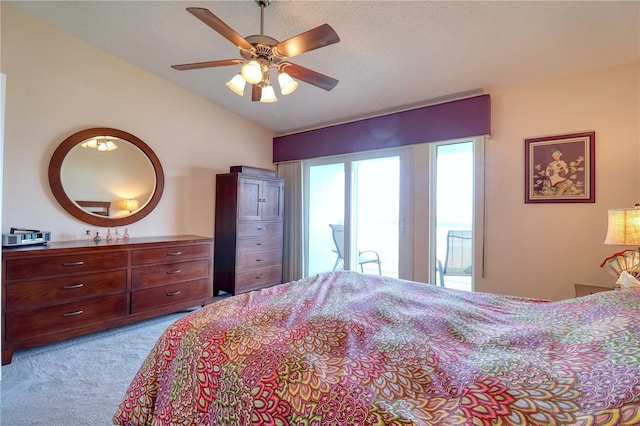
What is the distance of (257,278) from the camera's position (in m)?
4.04

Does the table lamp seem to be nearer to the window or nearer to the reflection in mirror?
the window

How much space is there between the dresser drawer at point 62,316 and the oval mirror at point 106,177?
906 mm

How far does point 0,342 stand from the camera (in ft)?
6.90

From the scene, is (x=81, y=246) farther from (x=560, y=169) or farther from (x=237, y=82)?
(x=560, y=169)

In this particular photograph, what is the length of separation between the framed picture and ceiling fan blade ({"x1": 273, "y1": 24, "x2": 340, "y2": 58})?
2.16 meters

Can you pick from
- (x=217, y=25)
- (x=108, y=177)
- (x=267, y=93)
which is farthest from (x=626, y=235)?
(x=108, y=177)

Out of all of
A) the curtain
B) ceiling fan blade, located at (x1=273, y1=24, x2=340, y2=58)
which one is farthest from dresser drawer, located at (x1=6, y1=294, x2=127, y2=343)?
ceiling fan blade, located at (x1=273, y1=24, x2=340, y2=58)

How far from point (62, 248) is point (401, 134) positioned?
3314mm

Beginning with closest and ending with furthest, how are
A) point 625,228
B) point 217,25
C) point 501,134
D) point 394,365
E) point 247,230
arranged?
point 394,365
point 217,25
point 625,228
point 501,134
point 247,230

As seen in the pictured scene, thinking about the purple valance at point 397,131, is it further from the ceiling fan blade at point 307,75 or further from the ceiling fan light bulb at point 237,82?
the ceiling fan light bulb at point 237,82

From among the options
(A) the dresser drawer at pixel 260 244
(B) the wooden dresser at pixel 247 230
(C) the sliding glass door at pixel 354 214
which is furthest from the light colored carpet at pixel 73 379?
(C) the sliding glass door at pixel 354 214

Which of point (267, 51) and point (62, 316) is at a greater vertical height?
point (267, 51)

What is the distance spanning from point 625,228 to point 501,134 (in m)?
1.33

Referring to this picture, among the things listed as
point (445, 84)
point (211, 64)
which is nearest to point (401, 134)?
point (445, 84)
